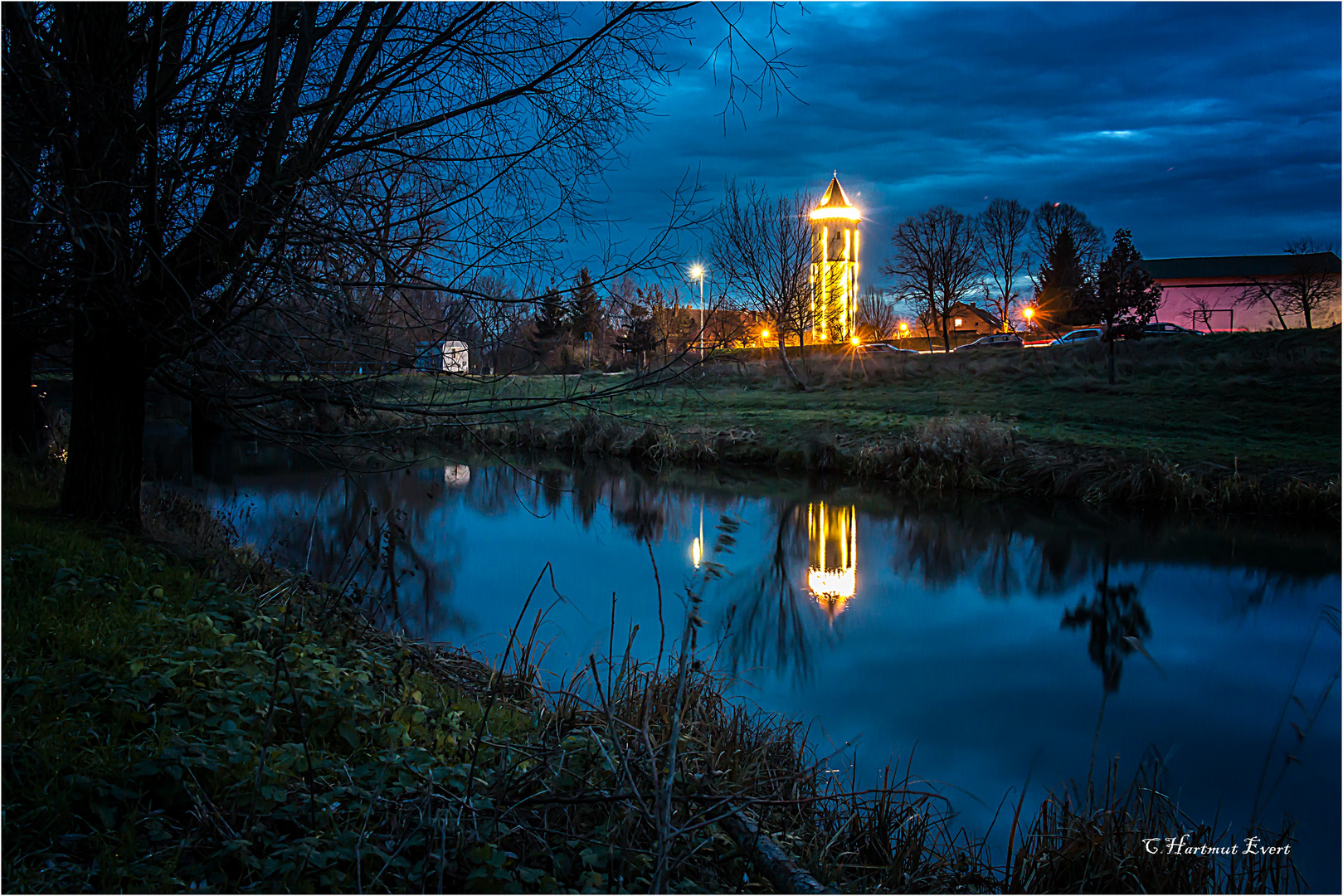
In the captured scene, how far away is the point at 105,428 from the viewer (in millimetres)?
6801

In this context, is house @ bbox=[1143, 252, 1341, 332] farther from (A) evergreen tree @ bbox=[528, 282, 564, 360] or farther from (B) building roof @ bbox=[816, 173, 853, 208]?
(A) evergreen tree @ bbox=[528, 282, 564, 360]

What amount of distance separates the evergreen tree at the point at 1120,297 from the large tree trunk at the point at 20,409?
2559 cm

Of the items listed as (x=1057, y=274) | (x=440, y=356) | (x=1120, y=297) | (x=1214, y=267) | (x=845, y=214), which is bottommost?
(x=440, y=356)

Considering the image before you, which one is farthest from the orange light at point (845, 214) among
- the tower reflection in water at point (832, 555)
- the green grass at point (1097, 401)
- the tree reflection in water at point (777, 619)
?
the tree reflection in water at point (777, 619)

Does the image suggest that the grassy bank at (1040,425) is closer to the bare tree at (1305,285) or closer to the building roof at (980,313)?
the bare tree at (1305,285)

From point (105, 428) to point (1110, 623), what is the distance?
33.3 feet

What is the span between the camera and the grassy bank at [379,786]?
2.79m

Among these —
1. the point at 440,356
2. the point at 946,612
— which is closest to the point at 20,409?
the point at 440,356

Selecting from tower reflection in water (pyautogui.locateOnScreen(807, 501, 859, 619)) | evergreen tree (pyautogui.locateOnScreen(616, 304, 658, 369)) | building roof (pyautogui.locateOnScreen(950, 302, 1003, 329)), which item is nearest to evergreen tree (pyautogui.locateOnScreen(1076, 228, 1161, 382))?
tower reflection in water (pyautogui.locateOnScreen(807, 501, 859, 619))

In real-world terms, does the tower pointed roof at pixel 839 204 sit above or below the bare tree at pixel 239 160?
above

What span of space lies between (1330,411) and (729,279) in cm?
2077

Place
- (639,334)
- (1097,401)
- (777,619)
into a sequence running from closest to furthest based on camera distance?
(639,334), (777,619), (1097,401)

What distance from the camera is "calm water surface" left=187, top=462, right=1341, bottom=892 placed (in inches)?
245

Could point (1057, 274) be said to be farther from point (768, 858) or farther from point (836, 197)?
point (768, 858)
